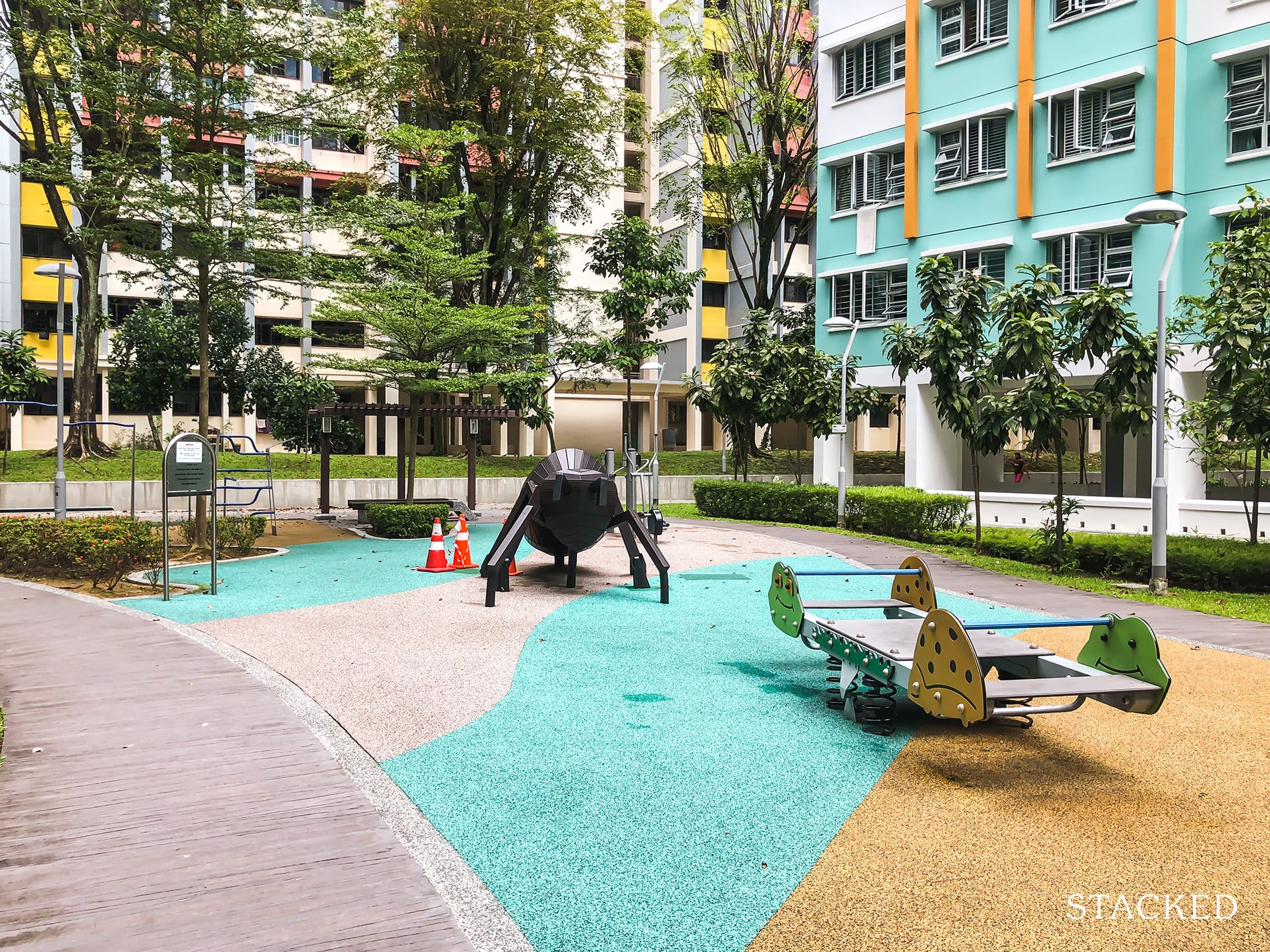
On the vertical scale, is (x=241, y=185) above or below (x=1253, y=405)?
above

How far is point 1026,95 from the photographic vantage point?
2345cm

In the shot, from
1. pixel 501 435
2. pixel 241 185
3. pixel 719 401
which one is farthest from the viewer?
pixel 501 435

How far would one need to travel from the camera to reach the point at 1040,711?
5785 mm

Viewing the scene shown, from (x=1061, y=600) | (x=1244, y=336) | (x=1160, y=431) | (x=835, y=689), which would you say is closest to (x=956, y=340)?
(x=1160, y=431)

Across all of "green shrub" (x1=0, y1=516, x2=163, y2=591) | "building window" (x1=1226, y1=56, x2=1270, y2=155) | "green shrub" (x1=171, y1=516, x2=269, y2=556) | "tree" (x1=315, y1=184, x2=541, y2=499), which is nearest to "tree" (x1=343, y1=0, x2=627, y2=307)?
"tree" (x1=315, y1=184, x2=541, y2=499)

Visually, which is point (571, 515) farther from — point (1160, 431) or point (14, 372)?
point (14, 372)

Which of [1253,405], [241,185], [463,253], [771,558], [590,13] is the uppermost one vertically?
[590,13]

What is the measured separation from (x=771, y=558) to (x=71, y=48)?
51.6ft

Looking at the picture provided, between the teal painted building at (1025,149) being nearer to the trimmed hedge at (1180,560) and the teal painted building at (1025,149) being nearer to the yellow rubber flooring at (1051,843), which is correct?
the trimmed hedge at (1180,560)

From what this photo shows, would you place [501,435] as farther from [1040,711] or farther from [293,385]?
[1040,711]

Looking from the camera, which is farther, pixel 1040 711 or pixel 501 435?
pixel 501 435

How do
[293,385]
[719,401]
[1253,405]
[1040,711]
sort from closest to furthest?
[1040,711] → [1253,405] → [719,401] → [293,385]

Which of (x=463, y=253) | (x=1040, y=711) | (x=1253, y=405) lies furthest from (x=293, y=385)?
(x=1040, y=711)

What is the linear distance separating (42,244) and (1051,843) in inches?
1769
